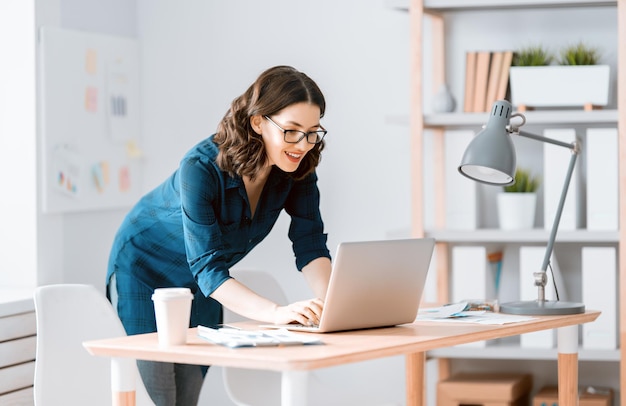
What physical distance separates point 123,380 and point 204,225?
41 cm

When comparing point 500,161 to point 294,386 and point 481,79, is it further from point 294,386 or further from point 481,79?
point 481,79

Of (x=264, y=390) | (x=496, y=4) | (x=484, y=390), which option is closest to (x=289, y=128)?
(x=264, y=390)

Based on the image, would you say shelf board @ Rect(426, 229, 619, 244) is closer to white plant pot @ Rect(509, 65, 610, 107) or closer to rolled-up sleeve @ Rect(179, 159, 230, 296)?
white plant pot @ Rect(509, 65, 610, 107)

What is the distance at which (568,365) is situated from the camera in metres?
2.56

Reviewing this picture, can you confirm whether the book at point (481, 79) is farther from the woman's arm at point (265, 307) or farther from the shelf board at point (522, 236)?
the woman's arm at point (265, 307)

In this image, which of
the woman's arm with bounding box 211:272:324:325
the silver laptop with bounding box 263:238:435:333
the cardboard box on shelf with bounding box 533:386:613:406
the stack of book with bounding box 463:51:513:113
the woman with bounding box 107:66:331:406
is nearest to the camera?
the silver laptop with bounding box 263:238:435:333

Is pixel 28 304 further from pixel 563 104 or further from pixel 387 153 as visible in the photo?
pixel 563 104

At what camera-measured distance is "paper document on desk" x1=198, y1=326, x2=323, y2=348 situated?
6.28 ft

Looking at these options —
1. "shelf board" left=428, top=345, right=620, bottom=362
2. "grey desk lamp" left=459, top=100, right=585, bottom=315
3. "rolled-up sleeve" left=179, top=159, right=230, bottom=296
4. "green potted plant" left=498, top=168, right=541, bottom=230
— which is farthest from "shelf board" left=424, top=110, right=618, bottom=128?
"rolled-up sleeve" left=179, top=159, right=230, bottom=296

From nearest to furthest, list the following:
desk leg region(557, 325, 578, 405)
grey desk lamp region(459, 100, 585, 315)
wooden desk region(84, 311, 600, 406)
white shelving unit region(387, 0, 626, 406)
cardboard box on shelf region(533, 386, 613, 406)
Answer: wooden desk region(84, 311, 600, 406), grey desk lamp region(459, 100, 585, 315), desk leg region(557, 325, 578, 405), white shelving unit region(387, 0, 626, 406), cardboard box on shelf region(533, 386, 613, 406)

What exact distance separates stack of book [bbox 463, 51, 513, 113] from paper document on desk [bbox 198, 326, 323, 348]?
1.64 meters

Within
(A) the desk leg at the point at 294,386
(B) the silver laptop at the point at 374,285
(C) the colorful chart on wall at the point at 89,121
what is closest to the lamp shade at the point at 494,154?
(B) the silver laptop at the point at 374,285

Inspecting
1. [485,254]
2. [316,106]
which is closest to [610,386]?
[485,254]

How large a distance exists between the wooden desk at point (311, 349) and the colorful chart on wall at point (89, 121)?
1.56m
